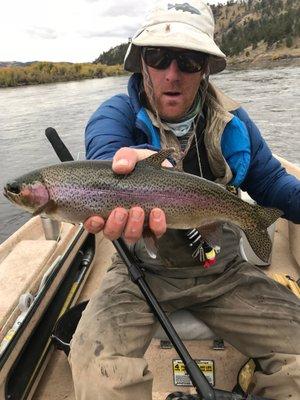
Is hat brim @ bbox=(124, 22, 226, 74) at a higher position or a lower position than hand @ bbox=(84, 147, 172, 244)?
higher

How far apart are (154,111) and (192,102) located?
0.79 feet

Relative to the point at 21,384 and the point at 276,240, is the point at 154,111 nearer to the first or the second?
the point at 21,384

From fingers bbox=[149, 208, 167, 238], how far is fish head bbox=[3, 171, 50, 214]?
0.43 meters

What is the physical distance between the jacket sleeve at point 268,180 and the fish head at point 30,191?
1447 mm

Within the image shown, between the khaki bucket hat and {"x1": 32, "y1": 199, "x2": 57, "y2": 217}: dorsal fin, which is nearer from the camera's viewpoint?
{"x1": 32, "y1": 199, "x2": 57, "y2": 217}: dorsal fin

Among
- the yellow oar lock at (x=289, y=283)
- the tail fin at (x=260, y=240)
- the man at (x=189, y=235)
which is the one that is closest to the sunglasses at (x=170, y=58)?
the man at (x=189, y=235)

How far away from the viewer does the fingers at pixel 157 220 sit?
73.7 inches

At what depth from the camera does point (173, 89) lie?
8.39 feet

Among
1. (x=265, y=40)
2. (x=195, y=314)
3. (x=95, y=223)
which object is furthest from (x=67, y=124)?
(x=265, y=40)

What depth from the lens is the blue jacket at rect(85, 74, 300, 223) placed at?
8.26 ft

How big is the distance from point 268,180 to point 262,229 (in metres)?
0.67

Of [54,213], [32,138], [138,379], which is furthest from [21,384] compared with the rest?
[32,138]

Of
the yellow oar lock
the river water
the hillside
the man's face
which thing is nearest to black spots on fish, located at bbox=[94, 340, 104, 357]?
the man's face

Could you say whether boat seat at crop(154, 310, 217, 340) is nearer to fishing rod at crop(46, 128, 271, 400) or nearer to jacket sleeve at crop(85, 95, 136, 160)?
fishing rod at crop(46, 128, 271, 400)
